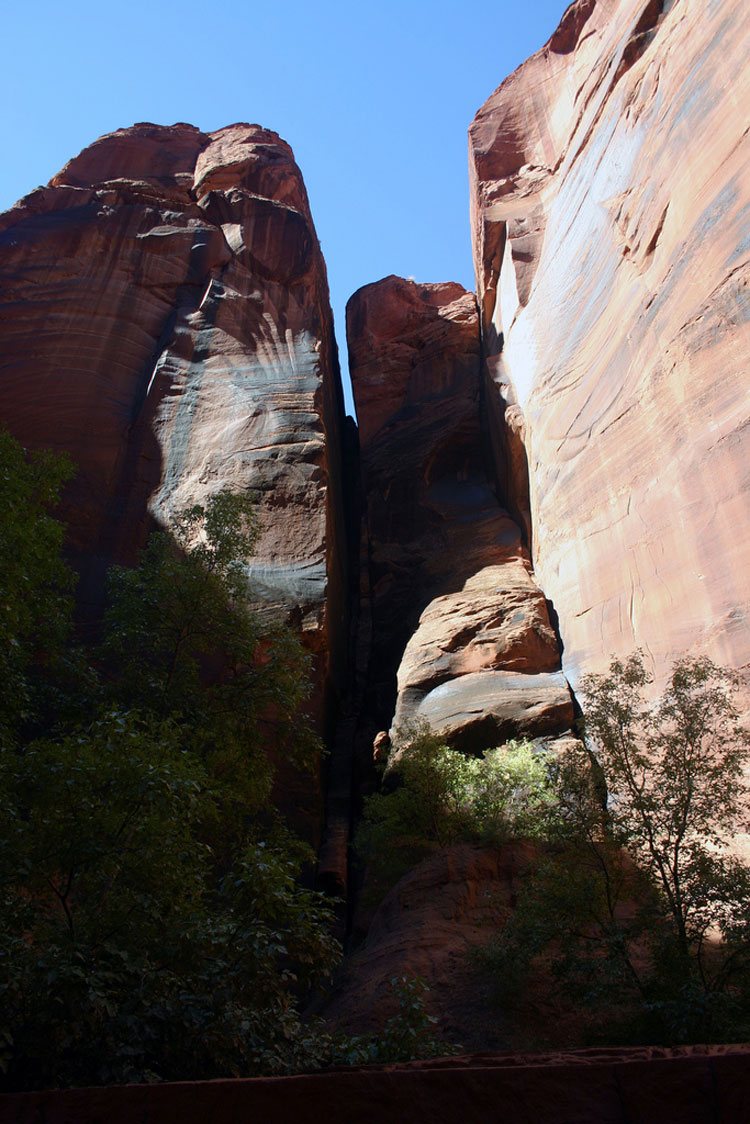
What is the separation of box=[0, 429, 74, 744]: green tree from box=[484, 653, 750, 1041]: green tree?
7181 mm

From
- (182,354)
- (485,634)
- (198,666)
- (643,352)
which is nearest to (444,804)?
(198,666)

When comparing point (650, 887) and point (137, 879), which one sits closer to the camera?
point (137, 879)

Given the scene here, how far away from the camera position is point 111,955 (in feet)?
23.6

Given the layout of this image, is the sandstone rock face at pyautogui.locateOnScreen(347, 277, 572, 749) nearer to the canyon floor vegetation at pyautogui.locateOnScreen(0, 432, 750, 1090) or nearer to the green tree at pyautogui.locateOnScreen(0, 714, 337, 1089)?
the canyon floor vegetation at pyautogui.locateOnScreen(0, 432, 750, 1090)

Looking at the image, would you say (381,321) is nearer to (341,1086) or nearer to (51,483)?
(51,483)

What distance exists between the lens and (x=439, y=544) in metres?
26.8

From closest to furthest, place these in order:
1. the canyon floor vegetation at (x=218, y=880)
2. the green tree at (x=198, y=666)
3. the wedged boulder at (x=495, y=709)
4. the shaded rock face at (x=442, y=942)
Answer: the canyon floor vegetation at (x=218, y=880), the shaded rock face at (x=442, y=942), the green tree at (x=198, y=666), the wedged boulder at (x=495, y=709)

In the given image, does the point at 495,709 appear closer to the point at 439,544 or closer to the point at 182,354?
the point at 439,544

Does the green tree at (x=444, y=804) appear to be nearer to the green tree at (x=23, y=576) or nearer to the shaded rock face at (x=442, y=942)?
the shaded rock face at (x=442, y=942)

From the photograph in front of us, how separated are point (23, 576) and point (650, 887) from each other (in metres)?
8.87

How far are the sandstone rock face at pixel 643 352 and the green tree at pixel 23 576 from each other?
10.9m

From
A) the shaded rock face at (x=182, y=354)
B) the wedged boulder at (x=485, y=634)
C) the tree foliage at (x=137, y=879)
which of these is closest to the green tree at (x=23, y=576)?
the tree foliage at (x=137, y=879)

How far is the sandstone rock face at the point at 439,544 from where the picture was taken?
61.3ft

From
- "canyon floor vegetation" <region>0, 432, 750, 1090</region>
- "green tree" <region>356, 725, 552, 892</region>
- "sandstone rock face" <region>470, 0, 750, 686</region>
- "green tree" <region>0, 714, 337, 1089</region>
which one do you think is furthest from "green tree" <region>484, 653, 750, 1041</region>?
"sandstone rock face" <region>470, 0, 750, 686</region>
